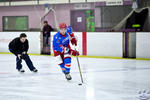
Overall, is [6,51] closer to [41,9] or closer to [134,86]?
[41,9]

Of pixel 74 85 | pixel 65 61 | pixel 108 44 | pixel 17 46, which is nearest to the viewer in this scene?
pixel 74 85

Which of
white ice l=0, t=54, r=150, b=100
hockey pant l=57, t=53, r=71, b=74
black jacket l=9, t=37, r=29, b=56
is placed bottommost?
white ice l=0, t=54, r=150, b=100

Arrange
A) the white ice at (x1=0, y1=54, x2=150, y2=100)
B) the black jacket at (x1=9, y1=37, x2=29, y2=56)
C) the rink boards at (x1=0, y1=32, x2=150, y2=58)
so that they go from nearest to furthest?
the white ice at (x1=0, y1=54, x2=150, y2=100)
the black jacket at (x1=9, y1=37, x2=29, y2=56)
the rink boards at (x1=0, y1=32, x2=150, y2=58)

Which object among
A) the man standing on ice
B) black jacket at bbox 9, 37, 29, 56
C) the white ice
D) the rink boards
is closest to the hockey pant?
the man standing on ice

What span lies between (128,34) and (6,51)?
14.6 ft

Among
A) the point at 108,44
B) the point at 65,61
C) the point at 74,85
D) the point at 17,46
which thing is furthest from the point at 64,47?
the point at 108,44

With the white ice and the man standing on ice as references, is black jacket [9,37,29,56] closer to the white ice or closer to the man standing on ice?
the white ice

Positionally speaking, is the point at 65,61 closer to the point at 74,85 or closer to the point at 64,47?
the point at 64,47

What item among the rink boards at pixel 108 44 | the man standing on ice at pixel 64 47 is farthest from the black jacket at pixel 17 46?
the rink boards at pixel 108 44

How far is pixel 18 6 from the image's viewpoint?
586 inches

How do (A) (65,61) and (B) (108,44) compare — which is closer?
(A) (65,61)

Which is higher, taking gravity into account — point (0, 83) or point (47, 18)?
point (47, 18)

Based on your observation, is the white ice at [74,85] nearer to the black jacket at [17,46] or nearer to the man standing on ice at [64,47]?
the man standing on ice at [64,47]

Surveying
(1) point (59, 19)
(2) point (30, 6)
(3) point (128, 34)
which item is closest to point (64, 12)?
(1) point (59, 19)
